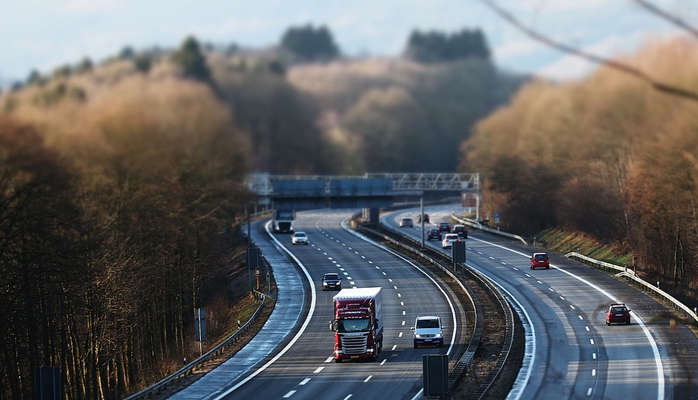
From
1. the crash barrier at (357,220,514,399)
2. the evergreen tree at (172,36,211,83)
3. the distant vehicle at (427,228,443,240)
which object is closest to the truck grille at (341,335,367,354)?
the crash barrier at (357,220,514,399)

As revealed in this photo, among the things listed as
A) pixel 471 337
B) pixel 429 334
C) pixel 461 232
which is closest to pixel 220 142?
pixel 429 334

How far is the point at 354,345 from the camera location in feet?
167

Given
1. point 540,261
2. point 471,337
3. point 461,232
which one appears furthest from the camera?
point 461,232

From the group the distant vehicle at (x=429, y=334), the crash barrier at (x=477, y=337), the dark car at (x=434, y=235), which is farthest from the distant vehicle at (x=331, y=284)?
the dark car at (x=434, y=235)

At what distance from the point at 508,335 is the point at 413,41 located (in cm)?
3146

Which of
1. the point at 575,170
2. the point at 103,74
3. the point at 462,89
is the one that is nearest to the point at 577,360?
the point at 575,170

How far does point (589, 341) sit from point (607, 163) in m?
18.7

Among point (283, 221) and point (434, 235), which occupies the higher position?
point (283, 221)

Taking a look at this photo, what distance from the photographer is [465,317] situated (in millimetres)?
66562

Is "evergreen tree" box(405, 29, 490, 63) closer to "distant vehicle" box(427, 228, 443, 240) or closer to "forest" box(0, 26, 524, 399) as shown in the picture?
"forest" box(0, 26, 524, 399)

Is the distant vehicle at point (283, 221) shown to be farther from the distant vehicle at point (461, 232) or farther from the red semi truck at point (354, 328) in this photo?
the red semi truck at point (354, 328)

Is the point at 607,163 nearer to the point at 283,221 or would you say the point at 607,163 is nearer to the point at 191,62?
the point at 191,62

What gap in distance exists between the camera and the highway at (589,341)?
4281 cm

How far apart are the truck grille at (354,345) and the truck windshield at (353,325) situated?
466 mm
